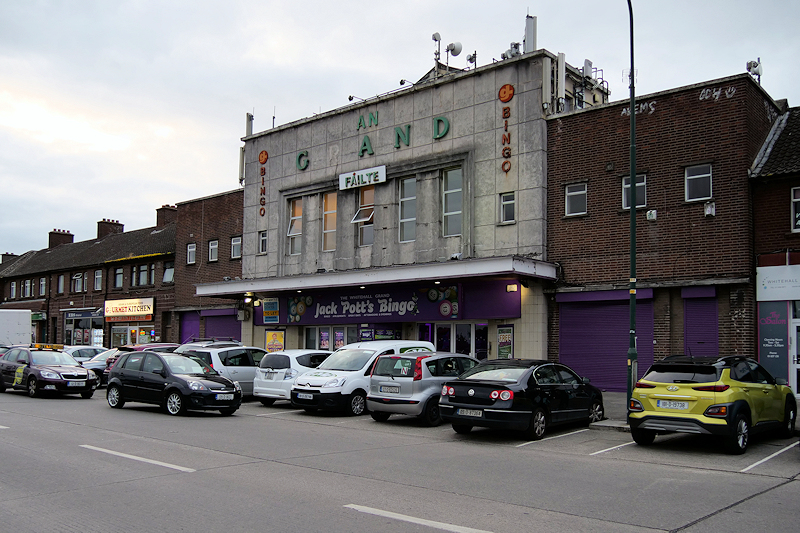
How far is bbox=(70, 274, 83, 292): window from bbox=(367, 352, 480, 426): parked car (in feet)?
118

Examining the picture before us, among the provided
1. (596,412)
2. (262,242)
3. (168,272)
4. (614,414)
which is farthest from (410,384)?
(168,272)

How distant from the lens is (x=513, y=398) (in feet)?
41.0

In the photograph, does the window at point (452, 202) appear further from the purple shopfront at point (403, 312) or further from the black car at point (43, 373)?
the black car at point (43, 373)

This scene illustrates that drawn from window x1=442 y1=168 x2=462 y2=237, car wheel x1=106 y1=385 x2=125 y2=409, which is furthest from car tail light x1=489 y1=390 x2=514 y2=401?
window x1=442 y1=168 x2=462 y2=237

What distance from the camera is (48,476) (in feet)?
28.9

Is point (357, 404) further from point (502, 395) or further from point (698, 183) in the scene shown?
point (698, 183)

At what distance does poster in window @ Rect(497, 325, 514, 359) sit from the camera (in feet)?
73.3

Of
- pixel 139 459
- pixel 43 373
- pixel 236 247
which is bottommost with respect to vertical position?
pixel 139 459

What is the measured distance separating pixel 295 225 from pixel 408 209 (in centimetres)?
629

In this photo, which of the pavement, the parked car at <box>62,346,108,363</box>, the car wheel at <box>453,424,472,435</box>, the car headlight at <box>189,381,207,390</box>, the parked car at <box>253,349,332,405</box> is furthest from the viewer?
the parked car at <box>62,346,108,363</box>

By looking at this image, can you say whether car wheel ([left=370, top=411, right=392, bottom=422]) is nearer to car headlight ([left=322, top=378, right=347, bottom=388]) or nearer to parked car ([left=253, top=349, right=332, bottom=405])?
car headlight ([left=322, top=378, right=347, bottom=388])

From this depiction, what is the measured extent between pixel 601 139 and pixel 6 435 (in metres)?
17.2

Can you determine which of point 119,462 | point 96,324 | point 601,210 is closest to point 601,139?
point 601,210

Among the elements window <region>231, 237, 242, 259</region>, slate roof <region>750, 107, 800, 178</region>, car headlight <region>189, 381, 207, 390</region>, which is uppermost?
slate roof <region>750, 107, 800, 178</region>
